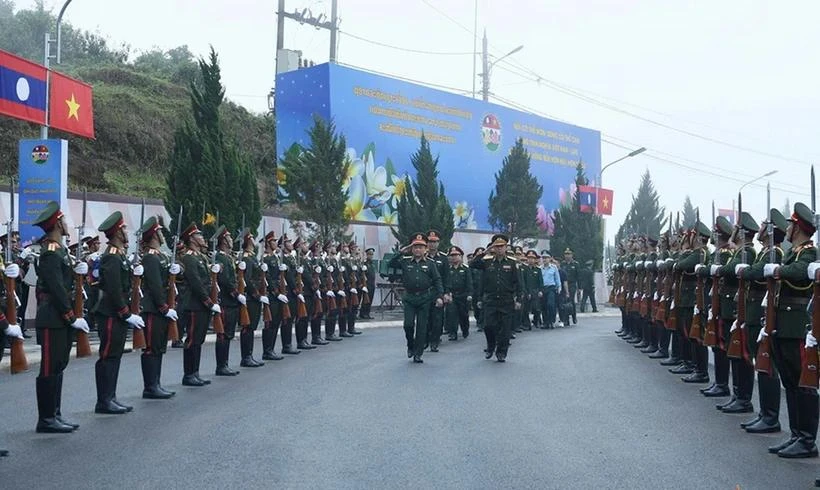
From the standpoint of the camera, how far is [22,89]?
1507cm

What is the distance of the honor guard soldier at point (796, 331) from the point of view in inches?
274

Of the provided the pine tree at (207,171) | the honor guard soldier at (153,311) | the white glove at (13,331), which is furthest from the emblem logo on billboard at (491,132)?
the white glove at (13,331)

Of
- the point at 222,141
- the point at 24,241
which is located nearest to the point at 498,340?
the point at 24,241

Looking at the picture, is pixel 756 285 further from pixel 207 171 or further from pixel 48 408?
pixel 207 171

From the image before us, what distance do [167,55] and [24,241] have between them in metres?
32.1

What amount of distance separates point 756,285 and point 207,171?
14608 mm

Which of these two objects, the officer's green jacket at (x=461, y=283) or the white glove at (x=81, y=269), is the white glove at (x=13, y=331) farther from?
the officer's green jacket at (x=461, y=283)

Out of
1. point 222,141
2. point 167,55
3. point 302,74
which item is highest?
point 167,55

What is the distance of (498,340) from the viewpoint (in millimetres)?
13672

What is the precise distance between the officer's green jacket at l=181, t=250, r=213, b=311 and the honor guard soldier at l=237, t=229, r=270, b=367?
1.73m

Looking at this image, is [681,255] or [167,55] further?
[167,55]

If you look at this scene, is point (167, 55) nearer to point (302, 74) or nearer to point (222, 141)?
point (302, 74)

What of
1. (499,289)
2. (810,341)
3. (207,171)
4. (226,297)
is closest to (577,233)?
(207,171)

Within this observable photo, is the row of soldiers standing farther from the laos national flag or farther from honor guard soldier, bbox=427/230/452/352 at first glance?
the laos national flag
